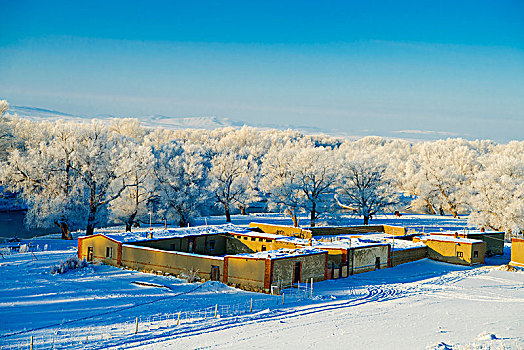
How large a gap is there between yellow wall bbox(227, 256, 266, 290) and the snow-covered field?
81 cm

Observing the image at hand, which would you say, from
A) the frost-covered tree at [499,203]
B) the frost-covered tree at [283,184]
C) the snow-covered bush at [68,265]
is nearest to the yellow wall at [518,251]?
the frost-covered tree at [499,203]

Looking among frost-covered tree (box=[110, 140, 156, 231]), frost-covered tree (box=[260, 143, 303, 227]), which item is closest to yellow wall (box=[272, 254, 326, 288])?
frost-covered tree (box=[110, 140, 156, 231])

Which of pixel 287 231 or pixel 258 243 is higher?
pixel 287 231

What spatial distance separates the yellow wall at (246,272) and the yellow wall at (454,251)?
755 inches

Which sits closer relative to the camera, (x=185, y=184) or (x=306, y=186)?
(x=185, y=184)

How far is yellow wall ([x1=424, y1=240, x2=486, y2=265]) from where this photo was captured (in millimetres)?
39688

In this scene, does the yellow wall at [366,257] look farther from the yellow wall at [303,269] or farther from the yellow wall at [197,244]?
the yellow wall at [197,244]

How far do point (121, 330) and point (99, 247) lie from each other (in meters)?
15.9

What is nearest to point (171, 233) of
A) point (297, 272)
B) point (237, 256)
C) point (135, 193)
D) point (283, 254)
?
point (237, 256)

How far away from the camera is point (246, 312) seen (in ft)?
76.1

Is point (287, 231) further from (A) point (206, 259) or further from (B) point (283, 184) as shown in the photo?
(A) point (206, 259)

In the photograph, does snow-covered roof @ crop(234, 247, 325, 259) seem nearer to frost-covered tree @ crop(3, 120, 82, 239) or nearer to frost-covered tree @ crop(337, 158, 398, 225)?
frost-covered tree @ crop(3, 120, 82, 239)

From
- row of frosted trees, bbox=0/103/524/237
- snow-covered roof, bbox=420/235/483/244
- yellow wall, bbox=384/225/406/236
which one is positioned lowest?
yellow wall, bbox=384/225/406/236

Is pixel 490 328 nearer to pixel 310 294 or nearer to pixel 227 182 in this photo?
pixel 310 294
